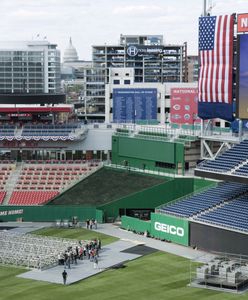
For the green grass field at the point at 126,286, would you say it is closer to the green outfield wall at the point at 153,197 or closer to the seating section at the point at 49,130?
the green outfield wall at the point at 153,197

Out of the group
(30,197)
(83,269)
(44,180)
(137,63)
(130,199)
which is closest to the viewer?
(83,269)

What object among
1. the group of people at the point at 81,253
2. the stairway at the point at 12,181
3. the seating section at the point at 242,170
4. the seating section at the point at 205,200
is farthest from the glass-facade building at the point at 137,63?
the group of people at the point at 81,253

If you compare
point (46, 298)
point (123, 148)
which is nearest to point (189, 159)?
point (123, 148)

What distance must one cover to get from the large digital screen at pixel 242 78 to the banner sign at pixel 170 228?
33.5 feet

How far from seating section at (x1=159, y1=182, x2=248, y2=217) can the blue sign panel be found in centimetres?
4486

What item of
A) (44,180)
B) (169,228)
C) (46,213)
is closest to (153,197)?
(46,213)

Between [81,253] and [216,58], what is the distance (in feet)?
71.0

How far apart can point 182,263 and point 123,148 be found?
96.5ft

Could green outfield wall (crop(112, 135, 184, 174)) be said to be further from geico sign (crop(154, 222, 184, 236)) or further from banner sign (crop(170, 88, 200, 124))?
banner sign (crop(170, 88, 200, 124))

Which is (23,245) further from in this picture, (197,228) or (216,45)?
(216,45)

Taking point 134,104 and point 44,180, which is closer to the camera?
point 44,180

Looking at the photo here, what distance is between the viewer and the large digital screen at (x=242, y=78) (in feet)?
205

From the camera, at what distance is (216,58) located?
66562 mm

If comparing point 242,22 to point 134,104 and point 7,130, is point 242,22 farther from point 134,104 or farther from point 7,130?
point 134,104
